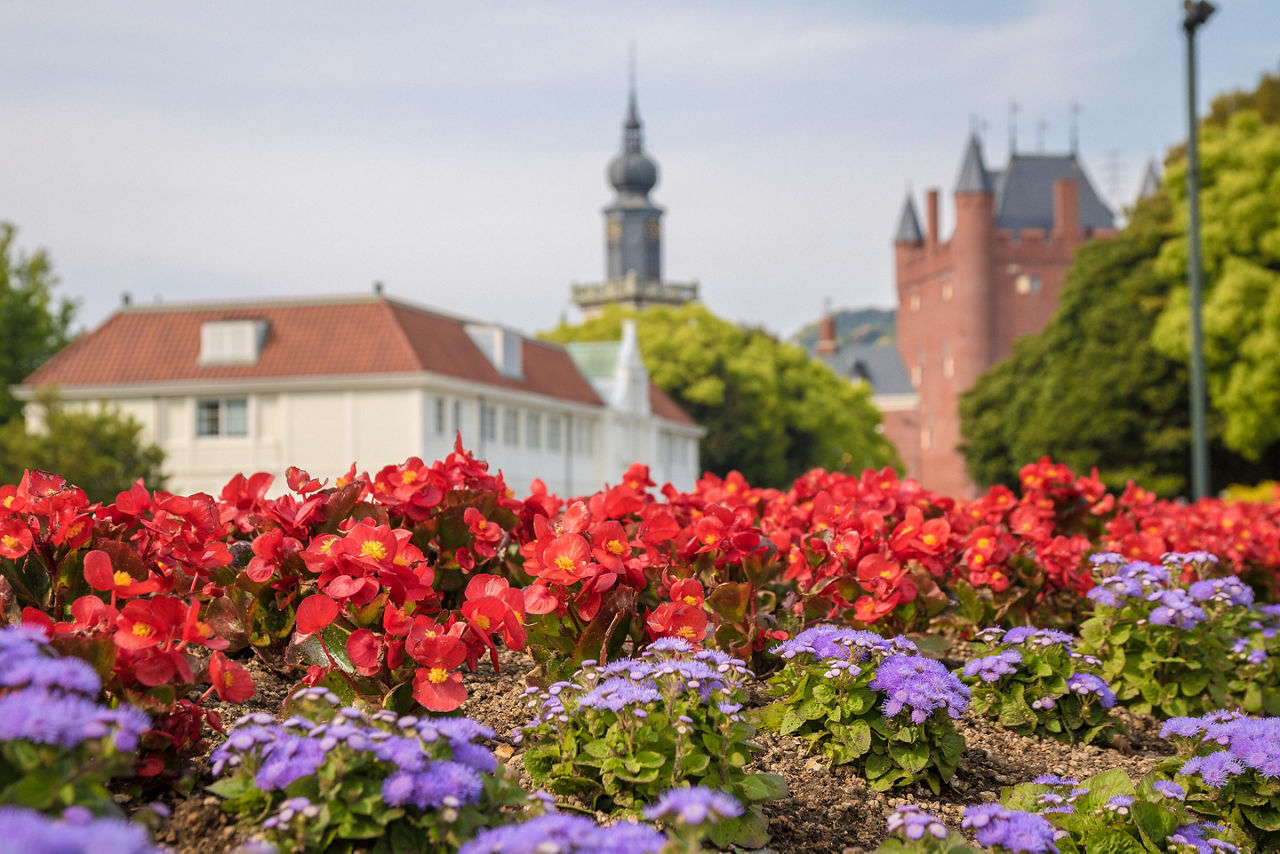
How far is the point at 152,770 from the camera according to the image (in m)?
3.33


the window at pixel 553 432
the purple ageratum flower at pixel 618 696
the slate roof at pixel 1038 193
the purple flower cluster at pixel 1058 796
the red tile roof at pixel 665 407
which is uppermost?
the slate roof at pixel 1038 193

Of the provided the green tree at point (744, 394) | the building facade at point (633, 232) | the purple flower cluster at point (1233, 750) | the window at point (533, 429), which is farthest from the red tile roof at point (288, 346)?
the building facade at point (633, 232)

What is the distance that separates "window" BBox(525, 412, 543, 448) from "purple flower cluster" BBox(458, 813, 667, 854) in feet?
153

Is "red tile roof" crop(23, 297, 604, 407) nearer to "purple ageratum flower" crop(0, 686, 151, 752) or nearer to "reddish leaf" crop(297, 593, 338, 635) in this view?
"reddish leaf" crop(297, 593, 338, 635)

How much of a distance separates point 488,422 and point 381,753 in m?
43.6

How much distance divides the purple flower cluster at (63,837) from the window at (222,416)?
143ft

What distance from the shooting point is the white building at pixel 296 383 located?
1698 inches

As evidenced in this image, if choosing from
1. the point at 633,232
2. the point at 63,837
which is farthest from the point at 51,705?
the point at 633,232

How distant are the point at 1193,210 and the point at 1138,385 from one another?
20.9 meters

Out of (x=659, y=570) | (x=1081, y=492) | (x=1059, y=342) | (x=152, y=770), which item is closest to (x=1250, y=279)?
(x=1059, y=342)

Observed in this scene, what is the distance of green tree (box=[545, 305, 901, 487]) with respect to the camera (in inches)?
2522

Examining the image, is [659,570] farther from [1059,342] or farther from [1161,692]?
[1059,342]

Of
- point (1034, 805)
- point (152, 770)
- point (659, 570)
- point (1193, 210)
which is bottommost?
point (1034, 805)

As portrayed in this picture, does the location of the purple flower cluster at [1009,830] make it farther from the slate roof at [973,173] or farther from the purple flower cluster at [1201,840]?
the slate roof at [973,173]
